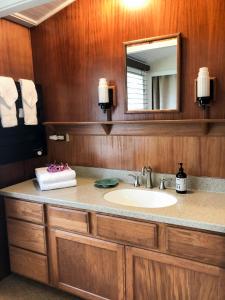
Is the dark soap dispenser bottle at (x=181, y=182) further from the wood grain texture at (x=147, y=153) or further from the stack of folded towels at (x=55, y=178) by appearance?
the stack of folded towels at (x=55, y=178)

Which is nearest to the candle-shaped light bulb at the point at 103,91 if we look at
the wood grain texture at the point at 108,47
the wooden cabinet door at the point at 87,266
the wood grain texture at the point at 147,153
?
the wood grain texture at the point at 108,47

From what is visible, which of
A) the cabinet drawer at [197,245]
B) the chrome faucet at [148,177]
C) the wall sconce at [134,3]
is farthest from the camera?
the chrome faucet at [148,177]

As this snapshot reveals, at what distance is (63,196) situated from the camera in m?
1.91

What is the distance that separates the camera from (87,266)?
1.83 meters

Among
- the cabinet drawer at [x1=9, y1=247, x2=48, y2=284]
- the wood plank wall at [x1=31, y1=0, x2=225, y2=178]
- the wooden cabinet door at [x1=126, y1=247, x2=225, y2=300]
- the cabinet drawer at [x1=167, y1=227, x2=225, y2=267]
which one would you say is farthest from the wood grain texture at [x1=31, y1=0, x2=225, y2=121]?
the cabinet drawer at [x1=9, y1=247, x2=48, y2=284]

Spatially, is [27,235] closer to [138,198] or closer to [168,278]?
[138,198]

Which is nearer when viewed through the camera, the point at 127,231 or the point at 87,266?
the point at 127,231

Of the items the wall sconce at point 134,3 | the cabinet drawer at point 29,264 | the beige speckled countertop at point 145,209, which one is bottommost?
the cabinet drawer at point 29,264

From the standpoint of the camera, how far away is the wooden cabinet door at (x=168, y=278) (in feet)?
4.65

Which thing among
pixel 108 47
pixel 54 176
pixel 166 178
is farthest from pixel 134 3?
pixel 54 176

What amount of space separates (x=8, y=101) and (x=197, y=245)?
168cm

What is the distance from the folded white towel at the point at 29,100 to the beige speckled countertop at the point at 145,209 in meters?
0.57

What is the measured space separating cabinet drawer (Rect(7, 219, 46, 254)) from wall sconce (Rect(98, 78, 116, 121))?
104 cm

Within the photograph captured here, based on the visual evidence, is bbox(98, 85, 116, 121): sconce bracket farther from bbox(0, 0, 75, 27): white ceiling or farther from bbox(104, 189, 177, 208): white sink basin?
bbox(0, 0, 75, 27): white ceiling
